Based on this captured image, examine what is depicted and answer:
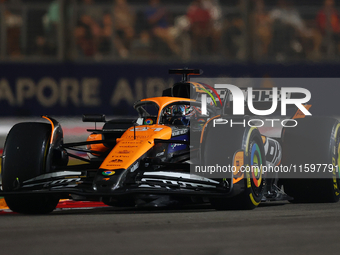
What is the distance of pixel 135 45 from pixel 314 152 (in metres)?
7.13

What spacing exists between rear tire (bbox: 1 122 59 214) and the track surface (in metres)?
0.20

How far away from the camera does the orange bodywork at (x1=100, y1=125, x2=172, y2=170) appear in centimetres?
583

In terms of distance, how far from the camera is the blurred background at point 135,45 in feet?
43.8

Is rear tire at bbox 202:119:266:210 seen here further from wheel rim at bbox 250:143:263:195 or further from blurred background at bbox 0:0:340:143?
blurred background at bbox 0:0:340:143

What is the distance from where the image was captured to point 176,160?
21.2 ft

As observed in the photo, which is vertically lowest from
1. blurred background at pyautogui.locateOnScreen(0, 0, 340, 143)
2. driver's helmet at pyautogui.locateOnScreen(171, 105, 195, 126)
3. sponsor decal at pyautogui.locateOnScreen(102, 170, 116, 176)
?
sponsor decal at pyautogui.locateOnScreen(102, 170, 116, 176)

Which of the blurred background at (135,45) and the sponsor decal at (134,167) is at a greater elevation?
the blurred background at (135,45)

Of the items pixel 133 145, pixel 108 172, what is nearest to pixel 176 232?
pixel 108 172

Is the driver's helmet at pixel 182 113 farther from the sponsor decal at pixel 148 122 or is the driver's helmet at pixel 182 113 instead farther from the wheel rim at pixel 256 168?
the wheel rim at pixel 256 168

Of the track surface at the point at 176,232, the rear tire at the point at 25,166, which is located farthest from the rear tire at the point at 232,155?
the rear tire at the point at 25,166

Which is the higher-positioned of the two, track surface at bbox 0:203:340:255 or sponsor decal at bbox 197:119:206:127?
sponsor decal at bbox 197:119:206:127

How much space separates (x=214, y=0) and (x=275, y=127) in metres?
2.94

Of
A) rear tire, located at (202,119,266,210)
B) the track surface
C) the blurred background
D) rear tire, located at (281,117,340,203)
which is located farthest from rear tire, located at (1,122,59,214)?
the blurred background

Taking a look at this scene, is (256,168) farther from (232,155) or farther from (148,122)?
(148,122)
